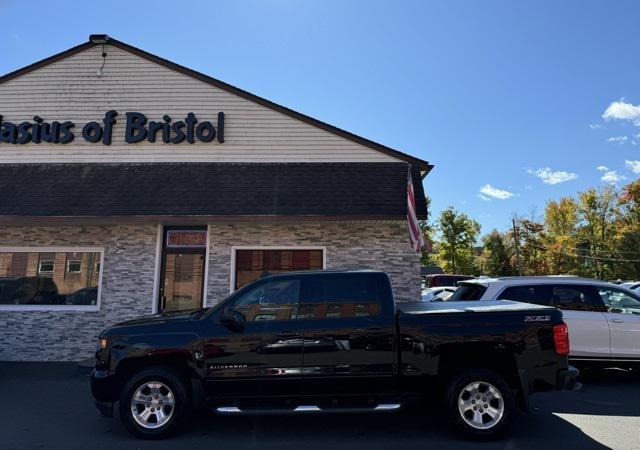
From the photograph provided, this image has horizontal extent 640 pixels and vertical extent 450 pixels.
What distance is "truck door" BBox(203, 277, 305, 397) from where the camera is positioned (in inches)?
199

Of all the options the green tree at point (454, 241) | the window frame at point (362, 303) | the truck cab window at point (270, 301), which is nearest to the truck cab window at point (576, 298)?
the window frame at point (362, 303)

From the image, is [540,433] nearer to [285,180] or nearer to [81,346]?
[285,180]

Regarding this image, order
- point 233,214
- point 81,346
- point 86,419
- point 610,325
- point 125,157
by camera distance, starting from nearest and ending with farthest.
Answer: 1. point 86,419
2. point 610,325
3. point 233,214
4. point 81,346
5. point 125,157

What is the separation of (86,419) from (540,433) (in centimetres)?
560

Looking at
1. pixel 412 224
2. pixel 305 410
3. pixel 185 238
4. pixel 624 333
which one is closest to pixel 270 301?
pixel 305 410

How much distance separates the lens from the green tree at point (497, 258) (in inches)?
1859

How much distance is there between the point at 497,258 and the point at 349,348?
45.9 metres

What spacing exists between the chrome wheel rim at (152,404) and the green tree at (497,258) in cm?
4575

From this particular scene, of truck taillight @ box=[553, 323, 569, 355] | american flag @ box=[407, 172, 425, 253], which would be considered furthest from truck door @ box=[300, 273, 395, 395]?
american flag @ box=[407, 172, 425, 253]

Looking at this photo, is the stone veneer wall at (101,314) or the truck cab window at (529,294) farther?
the stone veneer wall at (101,314)

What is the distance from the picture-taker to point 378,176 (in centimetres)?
1005

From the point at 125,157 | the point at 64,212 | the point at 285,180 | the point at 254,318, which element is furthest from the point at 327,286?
the point at 125,157

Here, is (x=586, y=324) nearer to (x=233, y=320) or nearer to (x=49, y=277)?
(x=233, y=320)

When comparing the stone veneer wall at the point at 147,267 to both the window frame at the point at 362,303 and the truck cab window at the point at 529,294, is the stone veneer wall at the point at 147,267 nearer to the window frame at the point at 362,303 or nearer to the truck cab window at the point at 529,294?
the truck cab window at the point at 529,294
